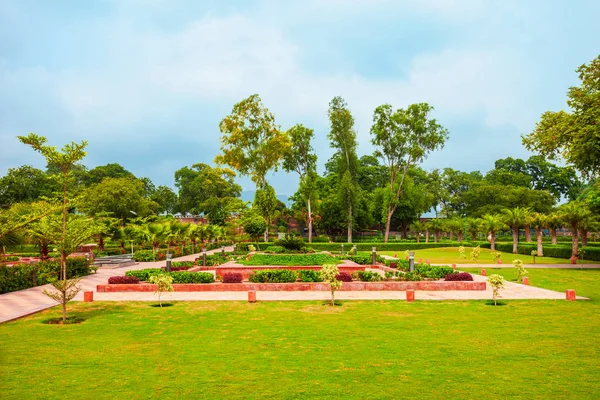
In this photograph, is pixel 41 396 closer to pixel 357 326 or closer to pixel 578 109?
pixel 357 326

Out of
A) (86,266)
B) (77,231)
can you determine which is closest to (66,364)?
(77,231)

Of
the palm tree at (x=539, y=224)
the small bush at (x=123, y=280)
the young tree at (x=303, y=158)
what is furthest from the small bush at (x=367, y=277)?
the young tree at (x=303, y=158)

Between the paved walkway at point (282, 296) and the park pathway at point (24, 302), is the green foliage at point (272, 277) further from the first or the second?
the park pathway at point (24, 302)

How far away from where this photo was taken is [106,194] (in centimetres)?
3947

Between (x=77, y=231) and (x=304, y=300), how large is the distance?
21.1ft

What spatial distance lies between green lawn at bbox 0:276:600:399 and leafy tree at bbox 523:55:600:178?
12.8m

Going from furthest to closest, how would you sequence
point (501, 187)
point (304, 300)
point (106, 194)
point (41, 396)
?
point (501, 187) < point (106, 194) < point (304, 300) < point (41, 396)

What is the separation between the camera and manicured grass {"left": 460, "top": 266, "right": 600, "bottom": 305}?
574 inches

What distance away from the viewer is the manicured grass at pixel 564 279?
14.6m

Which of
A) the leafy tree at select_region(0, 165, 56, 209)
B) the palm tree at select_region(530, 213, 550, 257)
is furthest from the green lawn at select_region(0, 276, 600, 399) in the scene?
the leafy tree at select_region(0, 165, 56, 209)

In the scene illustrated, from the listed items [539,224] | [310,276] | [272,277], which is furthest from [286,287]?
[539,224]

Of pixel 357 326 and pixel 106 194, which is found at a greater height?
pixel 106 194

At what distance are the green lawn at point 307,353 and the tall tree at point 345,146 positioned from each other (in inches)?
1348

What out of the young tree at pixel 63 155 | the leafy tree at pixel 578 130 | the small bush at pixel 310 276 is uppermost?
the leafy tree at pixel 578 130
